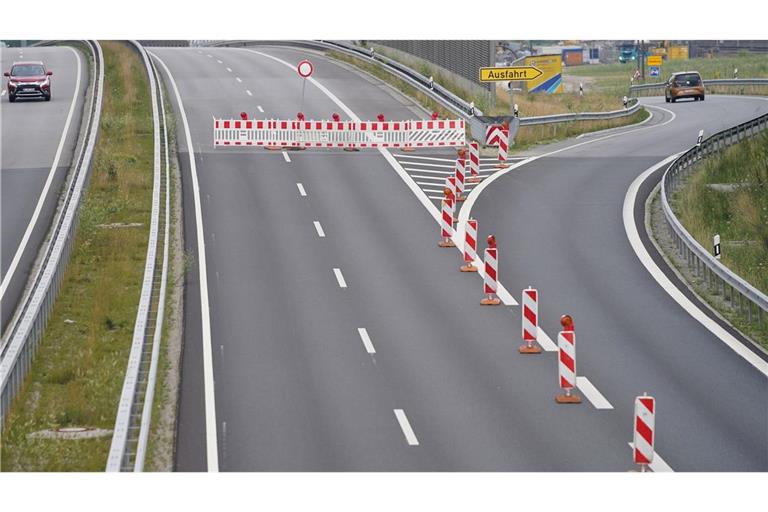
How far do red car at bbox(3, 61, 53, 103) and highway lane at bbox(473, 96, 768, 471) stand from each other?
20977 millimetres

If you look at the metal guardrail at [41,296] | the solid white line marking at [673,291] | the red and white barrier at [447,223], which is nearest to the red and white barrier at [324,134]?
the metal guardrail at [41,296]

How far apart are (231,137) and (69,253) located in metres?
14.4

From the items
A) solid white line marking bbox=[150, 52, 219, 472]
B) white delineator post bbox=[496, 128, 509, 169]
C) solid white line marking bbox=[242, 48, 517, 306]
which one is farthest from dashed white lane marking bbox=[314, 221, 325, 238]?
white delineator post bbox=[496, 128, 509, 169]

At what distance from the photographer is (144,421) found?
565 inches

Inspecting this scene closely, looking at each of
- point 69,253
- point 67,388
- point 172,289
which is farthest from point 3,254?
point 67,388

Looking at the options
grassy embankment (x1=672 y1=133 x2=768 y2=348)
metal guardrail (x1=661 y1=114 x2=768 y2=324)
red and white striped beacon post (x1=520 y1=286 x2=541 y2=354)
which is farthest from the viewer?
grassy embankment (x1=672 y1=133 x2=768 y2=348)

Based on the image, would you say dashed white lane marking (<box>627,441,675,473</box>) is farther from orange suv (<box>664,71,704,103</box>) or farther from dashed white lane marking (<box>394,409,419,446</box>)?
orange suv (<box>664,71,704,103</box>)

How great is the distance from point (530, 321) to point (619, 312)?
125 inches

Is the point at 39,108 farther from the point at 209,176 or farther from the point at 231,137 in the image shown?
the point at 209,176

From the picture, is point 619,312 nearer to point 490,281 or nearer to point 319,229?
point 490,281

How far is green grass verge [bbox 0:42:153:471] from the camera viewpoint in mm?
16391

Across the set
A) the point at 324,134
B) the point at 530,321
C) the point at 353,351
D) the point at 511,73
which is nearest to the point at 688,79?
the point at 511,73

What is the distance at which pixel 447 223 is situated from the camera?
28.2 metres

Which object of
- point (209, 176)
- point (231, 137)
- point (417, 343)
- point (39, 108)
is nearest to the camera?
point (417, 343)
